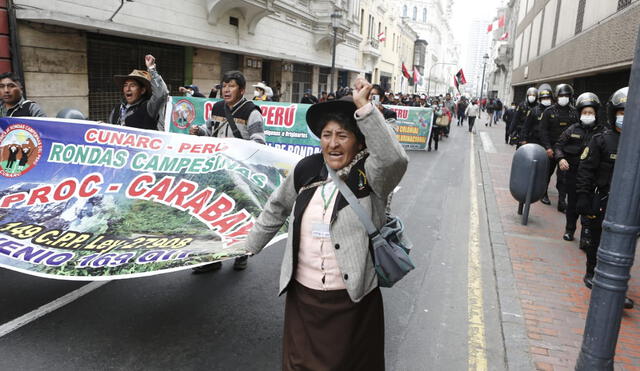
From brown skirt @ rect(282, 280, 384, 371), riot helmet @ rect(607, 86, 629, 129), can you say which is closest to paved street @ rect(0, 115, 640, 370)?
brown skirt @ rect(282, 280, 384, 371)

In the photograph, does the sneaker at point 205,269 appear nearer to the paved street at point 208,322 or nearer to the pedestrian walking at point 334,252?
the paved street at point 208,322

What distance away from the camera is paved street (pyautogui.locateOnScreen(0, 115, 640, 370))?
3592 millimetres

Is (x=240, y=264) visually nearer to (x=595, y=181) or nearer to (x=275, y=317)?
(x=275, y=317)

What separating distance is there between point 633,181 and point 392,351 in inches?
82.7

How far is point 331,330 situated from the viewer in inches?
98.0

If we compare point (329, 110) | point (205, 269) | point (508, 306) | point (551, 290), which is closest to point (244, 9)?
point (205, 269)

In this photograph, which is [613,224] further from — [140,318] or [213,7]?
[213,7]

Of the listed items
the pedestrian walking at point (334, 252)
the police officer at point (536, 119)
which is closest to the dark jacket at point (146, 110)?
the pedestrian walking at point (334, 252)

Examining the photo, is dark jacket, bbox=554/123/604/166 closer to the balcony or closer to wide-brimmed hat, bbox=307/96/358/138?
wide-brimmed hat, bbox=307/96/358/138

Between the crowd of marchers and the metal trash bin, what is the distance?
251 millimetres

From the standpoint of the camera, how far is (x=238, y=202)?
12.9ft

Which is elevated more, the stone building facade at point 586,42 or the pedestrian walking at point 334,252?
the stone building facade at point 586,42

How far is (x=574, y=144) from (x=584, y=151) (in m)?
2.20

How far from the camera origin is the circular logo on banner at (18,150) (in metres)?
4.60
